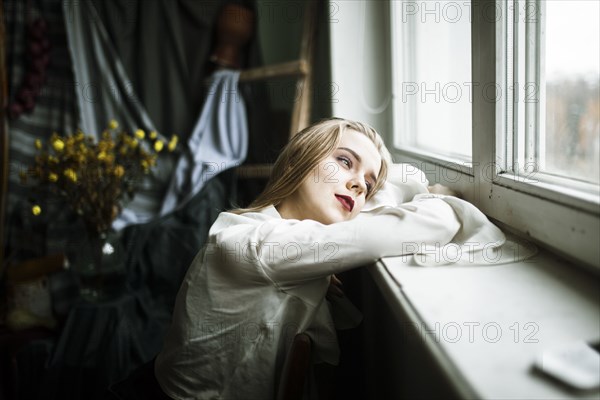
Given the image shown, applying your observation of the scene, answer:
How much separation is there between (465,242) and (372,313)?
49cm

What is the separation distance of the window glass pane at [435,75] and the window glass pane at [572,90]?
30 centimetres

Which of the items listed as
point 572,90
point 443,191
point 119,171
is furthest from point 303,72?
point 572,90

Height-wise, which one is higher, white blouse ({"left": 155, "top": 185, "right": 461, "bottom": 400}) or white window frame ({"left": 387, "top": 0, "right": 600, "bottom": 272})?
white window frame ({"left": 387, "top": 0, "right": 600, "bottom": 272})

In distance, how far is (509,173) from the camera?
0.88m

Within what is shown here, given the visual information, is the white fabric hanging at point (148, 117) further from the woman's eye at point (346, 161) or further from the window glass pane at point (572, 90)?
the window glass pane at point (572, 90)

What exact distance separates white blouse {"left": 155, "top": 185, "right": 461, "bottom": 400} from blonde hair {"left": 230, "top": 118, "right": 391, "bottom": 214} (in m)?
0.05

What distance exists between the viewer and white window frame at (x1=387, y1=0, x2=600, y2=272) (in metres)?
0.66

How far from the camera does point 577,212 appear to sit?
2.12 feet

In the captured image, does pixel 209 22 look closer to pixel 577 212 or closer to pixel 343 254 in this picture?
pixel 343 254

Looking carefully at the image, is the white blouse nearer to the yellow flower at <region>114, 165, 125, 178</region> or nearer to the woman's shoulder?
the woman's shoulder

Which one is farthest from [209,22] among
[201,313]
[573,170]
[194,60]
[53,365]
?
[573,170]

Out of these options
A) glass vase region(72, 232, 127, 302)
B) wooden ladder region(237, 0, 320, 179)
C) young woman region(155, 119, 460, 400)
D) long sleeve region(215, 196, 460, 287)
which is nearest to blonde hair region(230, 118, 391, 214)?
young woman region(155, 119, 460, 400)

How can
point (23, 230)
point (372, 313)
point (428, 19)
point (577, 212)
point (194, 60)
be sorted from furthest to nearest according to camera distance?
point (194, 60), point (23, 230), point (428, 19), point (372, 313), point (577, 212)

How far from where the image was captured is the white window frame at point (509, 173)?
2.18 feet
